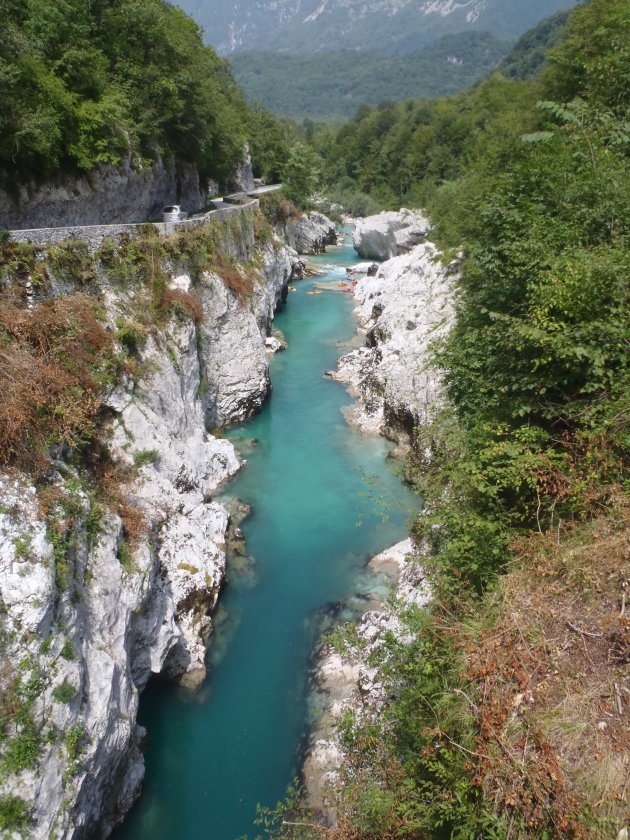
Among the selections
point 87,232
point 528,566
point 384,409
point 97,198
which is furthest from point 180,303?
point 528,566

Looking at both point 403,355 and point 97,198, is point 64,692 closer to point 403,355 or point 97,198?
point 403,355

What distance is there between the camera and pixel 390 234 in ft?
141

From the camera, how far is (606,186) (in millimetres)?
8438

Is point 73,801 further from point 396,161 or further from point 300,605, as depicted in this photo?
point 396,161

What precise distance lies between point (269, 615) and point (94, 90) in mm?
18194

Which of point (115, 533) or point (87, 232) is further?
point (87, 232)

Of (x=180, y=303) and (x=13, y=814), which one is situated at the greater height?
(x=180, y=303)

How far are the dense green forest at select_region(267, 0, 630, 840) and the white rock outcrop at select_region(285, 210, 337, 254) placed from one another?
37.4 m

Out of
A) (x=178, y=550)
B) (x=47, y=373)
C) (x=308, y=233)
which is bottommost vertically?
(x=178, y=550)

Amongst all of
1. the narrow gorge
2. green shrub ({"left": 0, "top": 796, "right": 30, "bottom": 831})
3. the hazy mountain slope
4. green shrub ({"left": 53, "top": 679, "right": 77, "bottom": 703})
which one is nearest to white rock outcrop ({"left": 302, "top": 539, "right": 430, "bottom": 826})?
the narrow gorge

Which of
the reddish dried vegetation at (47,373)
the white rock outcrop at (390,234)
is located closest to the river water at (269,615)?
the reddish dried vegetation at (47,373)

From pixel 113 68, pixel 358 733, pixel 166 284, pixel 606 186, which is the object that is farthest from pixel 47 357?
pixel 113 68

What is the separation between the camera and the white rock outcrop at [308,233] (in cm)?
4630

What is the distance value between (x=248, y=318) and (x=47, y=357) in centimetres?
1161
